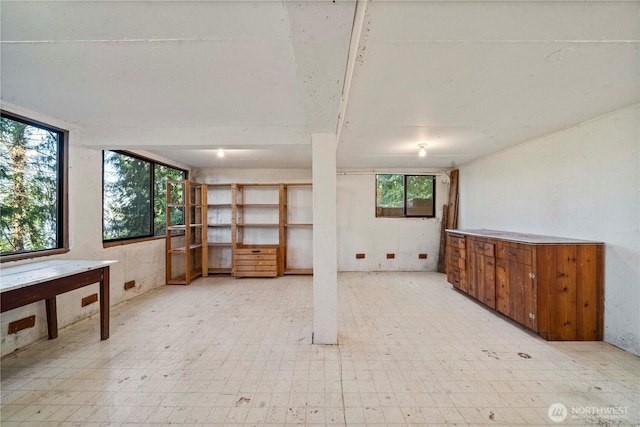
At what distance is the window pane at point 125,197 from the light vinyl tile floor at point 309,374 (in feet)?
3.98

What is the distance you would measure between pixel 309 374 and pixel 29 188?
3259 millimetres

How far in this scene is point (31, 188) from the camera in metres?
2.51

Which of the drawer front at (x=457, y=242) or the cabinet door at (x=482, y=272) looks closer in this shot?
the cabinet door at (x=482, y=272)

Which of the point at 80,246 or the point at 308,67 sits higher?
the point at 308,67

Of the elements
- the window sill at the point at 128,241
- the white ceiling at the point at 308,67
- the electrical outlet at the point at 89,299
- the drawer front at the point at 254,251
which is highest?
the white ceiling at the point at 308,67

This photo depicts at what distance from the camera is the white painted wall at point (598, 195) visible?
2252mm

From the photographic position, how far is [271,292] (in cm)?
405

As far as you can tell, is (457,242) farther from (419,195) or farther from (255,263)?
(255,263)

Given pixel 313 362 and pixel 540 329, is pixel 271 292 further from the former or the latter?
pixel 540 329

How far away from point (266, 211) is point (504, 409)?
471 centimetres

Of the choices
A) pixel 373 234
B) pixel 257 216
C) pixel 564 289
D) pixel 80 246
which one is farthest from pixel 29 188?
pixel 564 289

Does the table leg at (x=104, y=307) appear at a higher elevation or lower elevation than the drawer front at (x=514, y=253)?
lower

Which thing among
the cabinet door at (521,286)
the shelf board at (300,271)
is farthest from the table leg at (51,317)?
the cabinet door at (521,286)

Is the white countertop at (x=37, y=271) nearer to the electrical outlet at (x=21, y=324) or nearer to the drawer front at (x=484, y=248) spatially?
the electrical outlet at (x=21, y=324)
